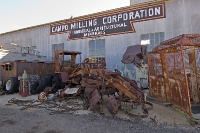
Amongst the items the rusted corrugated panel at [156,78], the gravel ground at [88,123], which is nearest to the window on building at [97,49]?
the rusted corrugated panel at [156,78]

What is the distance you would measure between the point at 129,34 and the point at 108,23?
2.21 meters

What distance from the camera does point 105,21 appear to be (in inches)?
605

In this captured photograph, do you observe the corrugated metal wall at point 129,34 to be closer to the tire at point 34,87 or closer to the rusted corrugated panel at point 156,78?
the rusted corrugated panel at point 156,78

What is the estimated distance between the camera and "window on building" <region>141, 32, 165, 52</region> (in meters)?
13.2

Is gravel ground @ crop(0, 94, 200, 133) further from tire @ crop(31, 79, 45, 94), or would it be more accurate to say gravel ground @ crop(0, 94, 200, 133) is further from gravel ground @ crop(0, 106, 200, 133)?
tire @ crop(31, 79, 45, 94)

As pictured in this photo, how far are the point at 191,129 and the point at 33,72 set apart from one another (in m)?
11.2

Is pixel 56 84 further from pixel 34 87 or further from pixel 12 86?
pixel 12 86

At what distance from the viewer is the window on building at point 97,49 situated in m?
15.5

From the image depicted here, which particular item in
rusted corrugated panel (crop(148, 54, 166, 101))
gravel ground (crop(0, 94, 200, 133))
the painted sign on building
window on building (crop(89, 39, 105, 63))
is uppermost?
the painted sign on building

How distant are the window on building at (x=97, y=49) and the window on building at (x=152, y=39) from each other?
11.7 feet

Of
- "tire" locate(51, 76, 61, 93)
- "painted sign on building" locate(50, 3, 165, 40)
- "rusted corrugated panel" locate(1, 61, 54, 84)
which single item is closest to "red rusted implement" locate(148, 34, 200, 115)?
"tire" locate(51, 76, 61, 93)

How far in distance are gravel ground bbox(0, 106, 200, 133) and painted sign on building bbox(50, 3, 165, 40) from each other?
10.0 metres

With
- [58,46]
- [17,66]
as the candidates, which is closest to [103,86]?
[17,66]

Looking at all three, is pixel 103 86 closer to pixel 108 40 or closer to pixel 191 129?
pixel 191 129
